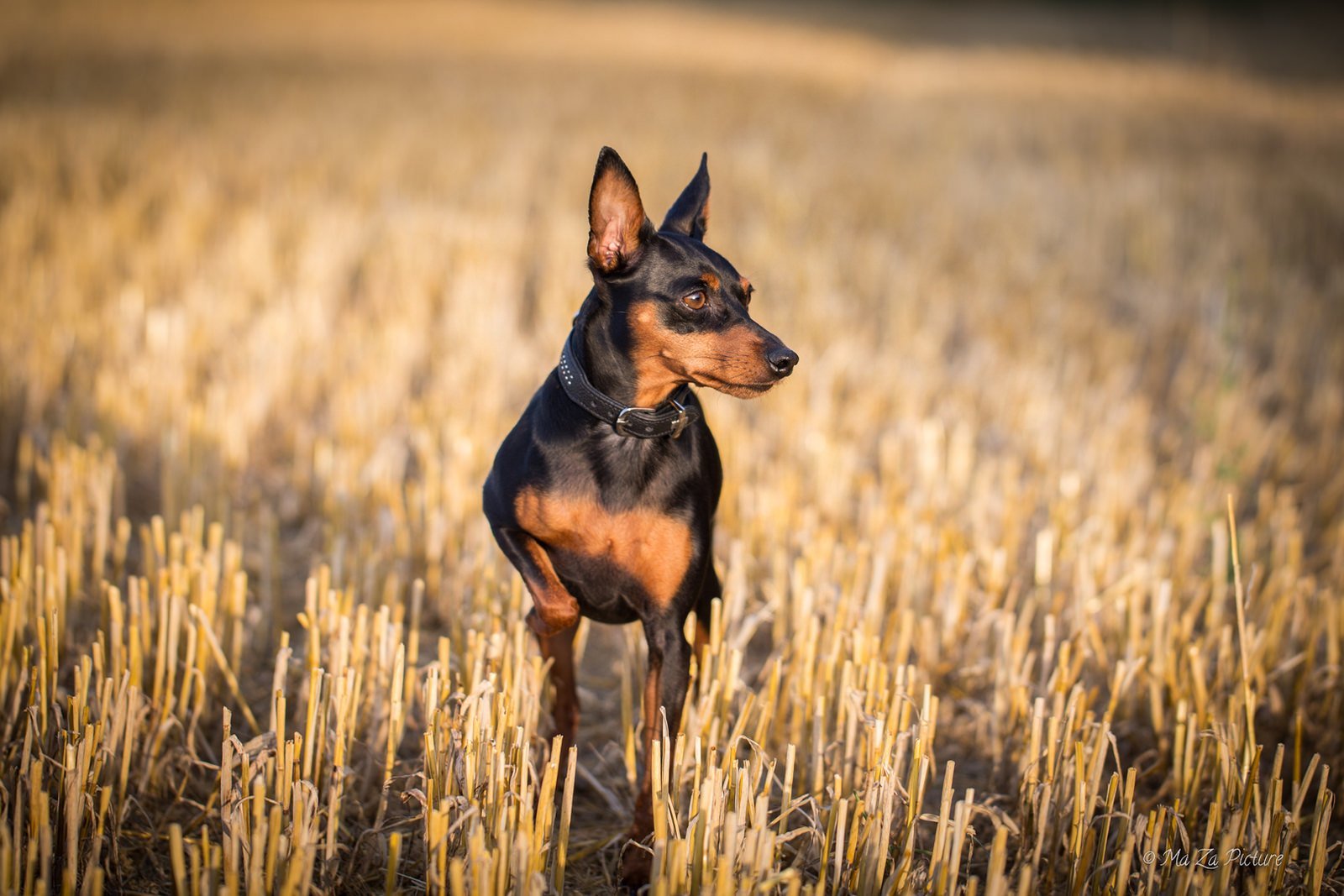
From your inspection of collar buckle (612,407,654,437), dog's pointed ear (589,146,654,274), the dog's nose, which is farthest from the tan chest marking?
dog's pointed ear (589,146,654,274)

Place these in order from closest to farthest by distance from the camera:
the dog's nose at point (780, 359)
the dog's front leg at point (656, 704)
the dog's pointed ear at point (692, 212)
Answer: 1. the dog's nose at point (780, 359)
2. the dog's front leg at point (656, 704)
3. the dog's pointed ear at point (692, 212)

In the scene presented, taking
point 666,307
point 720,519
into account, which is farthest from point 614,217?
point 720,519

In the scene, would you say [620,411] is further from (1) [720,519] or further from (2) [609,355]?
(1) [720,519]

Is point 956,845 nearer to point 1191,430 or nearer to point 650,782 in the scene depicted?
point 650,782

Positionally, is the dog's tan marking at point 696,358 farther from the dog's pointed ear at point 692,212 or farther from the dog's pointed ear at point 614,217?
the dog's pointed ear at point 692,212

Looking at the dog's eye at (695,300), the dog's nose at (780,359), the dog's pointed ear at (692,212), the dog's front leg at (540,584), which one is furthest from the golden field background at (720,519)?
the dog's pointed ear at (692,212)

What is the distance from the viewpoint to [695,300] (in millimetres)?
2410

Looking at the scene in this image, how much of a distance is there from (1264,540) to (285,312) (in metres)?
5.17

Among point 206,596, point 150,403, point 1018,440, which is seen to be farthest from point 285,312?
point 1018,440

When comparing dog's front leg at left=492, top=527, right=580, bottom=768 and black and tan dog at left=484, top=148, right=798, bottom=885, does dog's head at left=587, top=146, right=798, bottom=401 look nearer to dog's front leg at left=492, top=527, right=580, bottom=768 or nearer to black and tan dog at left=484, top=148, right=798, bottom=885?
black and tan dog at left=484, top=148, right=798, bottom=885

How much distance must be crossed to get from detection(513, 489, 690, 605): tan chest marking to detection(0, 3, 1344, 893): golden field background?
432mm

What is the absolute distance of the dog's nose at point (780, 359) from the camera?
2.33 m

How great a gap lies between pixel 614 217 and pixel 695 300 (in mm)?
267

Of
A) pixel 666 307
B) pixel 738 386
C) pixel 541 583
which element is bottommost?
pixel 541 583
